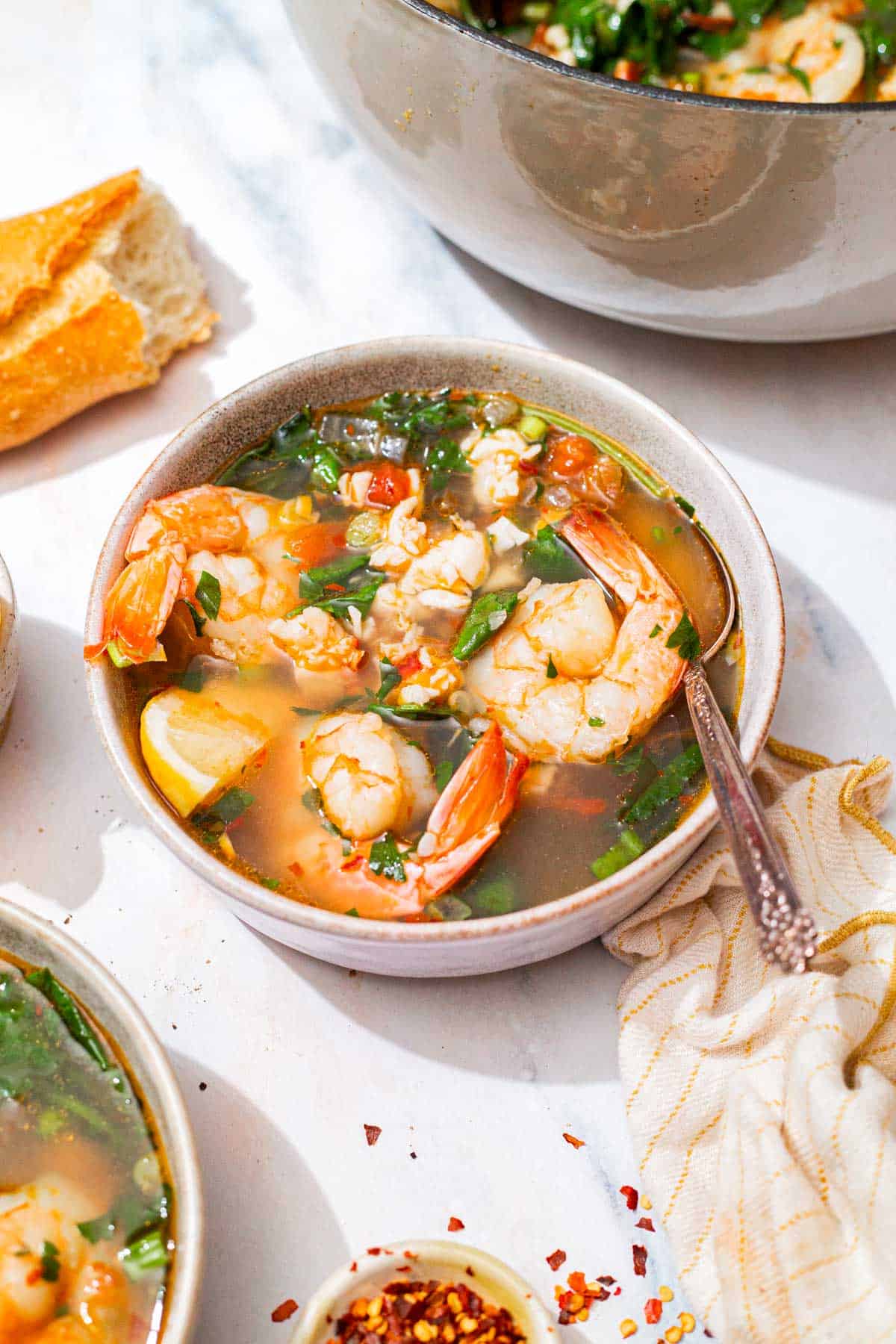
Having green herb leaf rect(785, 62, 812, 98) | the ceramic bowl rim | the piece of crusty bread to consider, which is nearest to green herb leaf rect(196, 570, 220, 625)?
the piece of crusty bread

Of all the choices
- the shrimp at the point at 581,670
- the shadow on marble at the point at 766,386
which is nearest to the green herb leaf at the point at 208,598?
the shrimp at the point at 581,670

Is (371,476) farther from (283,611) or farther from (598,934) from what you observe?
(598,934)

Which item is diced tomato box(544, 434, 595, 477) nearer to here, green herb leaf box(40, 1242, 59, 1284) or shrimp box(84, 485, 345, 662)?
shrimp box(84, 485, 345, 662)

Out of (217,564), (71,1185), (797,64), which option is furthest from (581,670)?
(797,64)

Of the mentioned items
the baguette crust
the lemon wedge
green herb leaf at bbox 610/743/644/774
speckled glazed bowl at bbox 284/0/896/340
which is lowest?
the lemon wedge

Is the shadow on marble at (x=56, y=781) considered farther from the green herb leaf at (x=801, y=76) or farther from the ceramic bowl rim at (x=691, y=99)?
the green herb leaf at (x=801, y=76)

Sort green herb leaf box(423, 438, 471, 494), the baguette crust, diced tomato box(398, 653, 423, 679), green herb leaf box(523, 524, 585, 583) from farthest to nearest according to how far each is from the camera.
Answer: the baguette crust, green herb leaf box(423, 438, 471, 494), green herb leaf box(523, 524, 585, 583), diced tomato box(398, 653, 423, 679)
